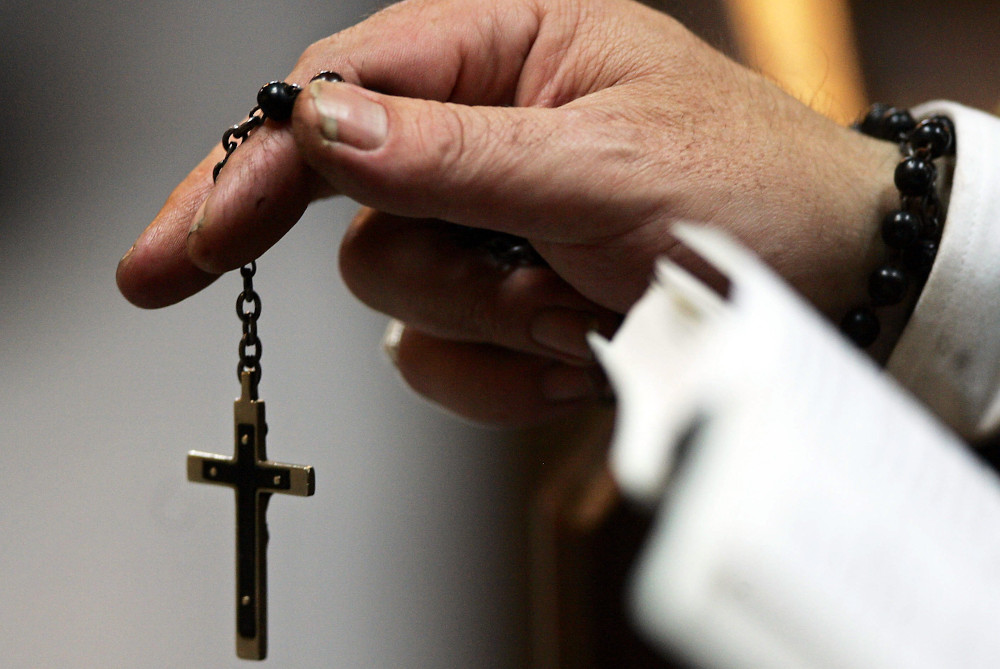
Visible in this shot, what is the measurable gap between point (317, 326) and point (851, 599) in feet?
3.73

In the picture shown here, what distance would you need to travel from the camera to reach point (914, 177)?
1.94ft

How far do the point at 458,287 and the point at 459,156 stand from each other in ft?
1.13

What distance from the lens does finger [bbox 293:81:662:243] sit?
17.6 inches

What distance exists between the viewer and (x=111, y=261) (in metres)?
1.11

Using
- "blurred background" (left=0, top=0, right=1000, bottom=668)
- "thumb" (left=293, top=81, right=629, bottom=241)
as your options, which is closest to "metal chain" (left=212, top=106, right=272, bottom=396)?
"thumb" (left=293, top=81, right=629, bottom=241)

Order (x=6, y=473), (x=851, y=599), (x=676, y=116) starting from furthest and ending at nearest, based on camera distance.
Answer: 1. (x=6, y=473)
2. (x=676, y=116)
3. (x=851, y=599)

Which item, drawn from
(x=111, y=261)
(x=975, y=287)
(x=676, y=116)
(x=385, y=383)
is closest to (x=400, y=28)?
(x=676, y=116)

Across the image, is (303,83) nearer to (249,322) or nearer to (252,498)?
(249,322)

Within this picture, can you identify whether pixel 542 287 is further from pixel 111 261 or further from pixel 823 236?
pixel 111 261

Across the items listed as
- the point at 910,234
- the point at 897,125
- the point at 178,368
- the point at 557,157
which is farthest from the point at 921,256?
the point at 178,368

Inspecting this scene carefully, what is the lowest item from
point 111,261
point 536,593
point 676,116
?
point 536,593

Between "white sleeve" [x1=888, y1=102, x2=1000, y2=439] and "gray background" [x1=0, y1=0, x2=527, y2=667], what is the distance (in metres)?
0.86

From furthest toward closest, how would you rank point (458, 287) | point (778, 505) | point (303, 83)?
1. point (458, 287)
2. point (303, 83)
3. point (778, 505)

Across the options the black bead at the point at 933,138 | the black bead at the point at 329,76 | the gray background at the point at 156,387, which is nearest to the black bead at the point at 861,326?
the black bead at the point at 933,138
